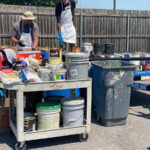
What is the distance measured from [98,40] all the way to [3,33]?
14.4 feet

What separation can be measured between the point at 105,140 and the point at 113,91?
2.89ft

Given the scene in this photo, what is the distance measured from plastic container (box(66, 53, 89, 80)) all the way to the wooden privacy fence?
23.6ft

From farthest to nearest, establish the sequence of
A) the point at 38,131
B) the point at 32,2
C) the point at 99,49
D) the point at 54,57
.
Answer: the point at 32,2 < the point at 99,49 < the point at 54,57 < the point at 38,131

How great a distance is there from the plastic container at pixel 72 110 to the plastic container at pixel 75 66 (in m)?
0.36

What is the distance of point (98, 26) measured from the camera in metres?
11.8

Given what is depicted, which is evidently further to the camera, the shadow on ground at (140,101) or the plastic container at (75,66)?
the shadow on ground at (140,101)

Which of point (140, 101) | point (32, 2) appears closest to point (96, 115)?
point (140, 101)

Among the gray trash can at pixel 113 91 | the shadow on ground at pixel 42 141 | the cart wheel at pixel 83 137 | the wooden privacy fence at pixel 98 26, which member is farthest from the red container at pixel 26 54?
the wooden privacy fence at pixel 98 26

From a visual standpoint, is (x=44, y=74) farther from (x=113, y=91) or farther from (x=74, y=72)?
(x=113, y=91)

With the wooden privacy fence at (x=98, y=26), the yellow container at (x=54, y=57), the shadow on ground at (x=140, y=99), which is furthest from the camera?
the wooden privacy fence at (x=98, y=26)

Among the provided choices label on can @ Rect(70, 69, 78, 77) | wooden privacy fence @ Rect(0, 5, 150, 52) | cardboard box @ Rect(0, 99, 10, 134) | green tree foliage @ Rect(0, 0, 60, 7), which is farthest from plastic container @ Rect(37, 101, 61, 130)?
green tree foliage @ Rect(0, 0, 60, 7)

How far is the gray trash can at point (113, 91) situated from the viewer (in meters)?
4.34

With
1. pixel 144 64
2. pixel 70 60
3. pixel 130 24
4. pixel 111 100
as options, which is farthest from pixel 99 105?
pixel 130 24

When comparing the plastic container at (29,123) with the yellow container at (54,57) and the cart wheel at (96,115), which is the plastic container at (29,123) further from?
the cart wheel at (96,115)
